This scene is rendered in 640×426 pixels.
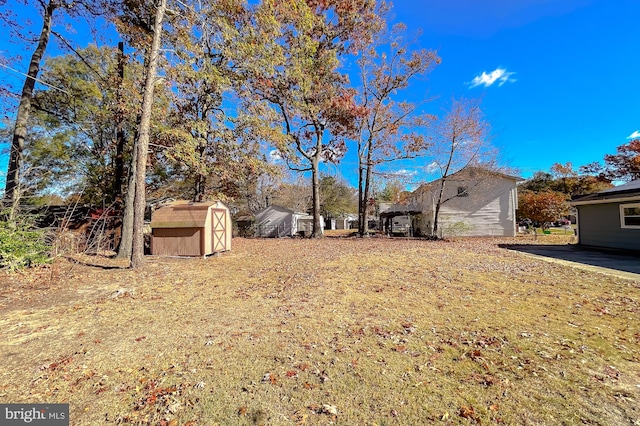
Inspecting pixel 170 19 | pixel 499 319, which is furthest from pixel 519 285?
pixel 170 19

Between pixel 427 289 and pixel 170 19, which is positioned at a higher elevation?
pixel 170 19

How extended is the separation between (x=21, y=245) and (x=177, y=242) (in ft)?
14.8

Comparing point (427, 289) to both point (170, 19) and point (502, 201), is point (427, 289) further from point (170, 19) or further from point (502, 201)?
point (502, 201)

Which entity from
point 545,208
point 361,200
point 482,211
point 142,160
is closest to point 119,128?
point 142,160

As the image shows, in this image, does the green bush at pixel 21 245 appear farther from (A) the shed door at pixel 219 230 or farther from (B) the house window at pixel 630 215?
(B) the house window at pixel 630 215

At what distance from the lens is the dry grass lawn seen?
2479 millimetres

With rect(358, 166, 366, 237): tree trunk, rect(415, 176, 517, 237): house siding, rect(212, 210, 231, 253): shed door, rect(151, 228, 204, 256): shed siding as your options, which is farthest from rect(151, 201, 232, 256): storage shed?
rect(415, 176, 517, 237): house siding

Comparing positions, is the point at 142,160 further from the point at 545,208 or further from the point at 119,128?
the point at 545,208

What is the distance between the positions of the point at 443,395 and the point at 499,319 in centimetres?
249

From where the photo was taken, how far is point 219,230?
1269 centimetres

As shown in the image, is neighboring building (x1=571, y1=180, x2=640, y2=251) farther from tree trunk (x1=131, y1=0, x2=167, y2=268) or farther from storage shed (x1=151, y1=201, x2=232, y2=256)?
tree trunk (x1=131, y1=0, x2=167, y2=268)

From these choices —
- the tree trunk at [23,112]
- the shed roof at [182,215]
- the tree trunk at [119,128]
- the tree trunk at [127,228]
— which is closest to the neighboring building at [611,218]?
the shed roof at [182,215]

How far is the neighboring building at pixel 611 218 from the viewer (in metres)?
11.2

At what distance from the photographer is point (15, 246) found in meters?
7.24
